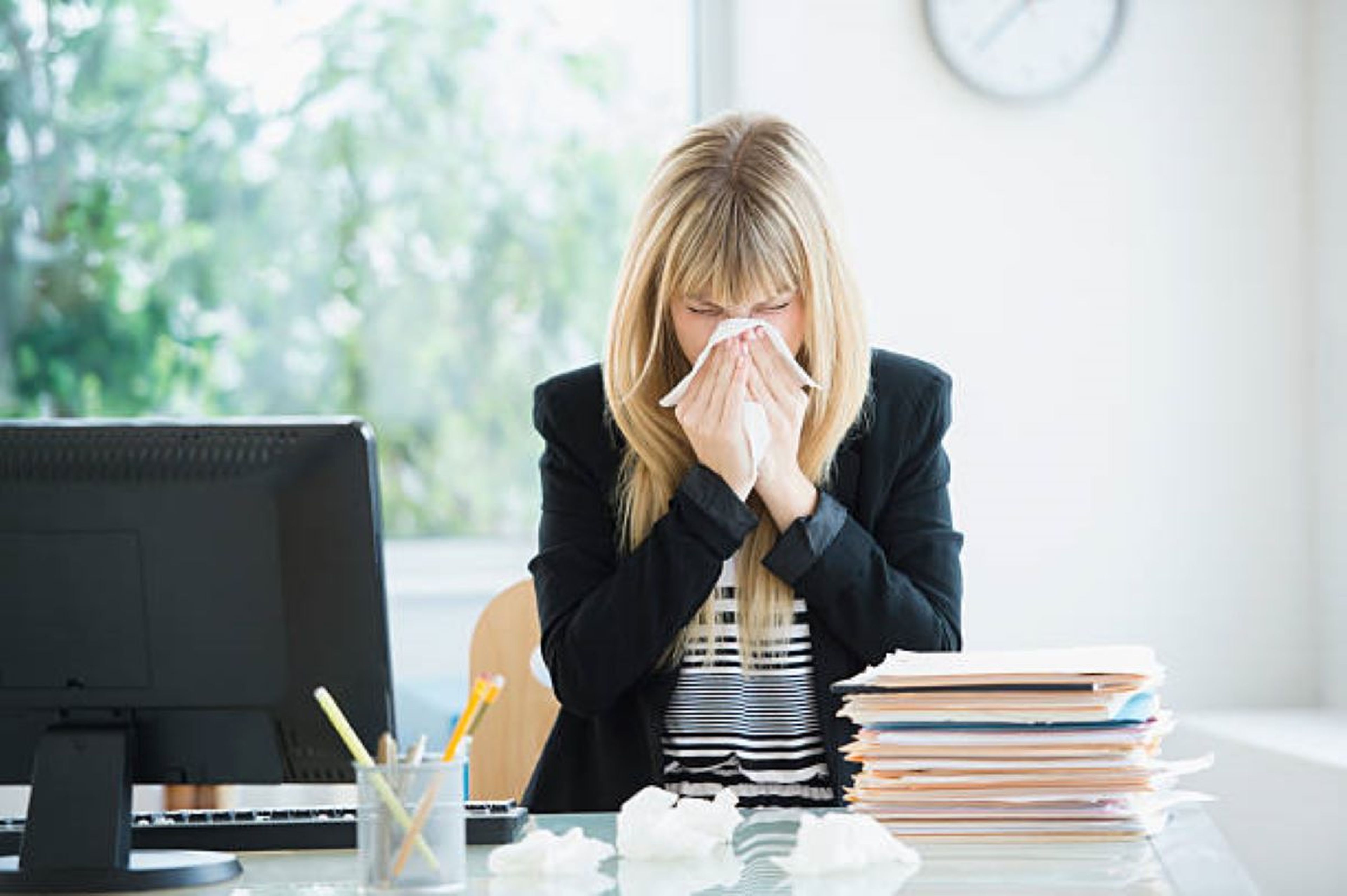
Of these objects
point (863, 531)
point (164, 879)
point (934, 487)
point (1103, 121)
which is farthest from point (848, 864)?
point (1103, 121)

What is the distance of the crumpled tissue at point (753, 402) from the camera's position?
1806mm

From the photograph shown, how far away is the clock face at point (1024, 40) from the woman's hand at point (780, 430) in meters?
1.46

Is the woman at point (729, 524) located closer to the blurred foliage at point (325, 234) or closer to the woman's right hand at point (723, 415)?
the woman's right hand at point (723, 415)

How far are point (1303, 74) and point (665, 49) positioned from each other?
3.64 ft

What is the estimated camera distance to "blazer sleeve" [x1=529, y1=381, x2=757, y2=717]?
5.86 ft

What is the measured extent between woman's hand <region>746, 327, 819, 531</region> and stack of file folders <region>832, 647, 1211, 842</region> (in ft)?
1.31

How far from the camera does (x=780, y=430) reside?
6.09 feet

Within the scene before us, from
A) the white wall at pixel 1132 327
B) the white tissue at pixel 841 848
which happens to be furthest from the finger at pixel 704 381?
→ the white wall at pixel 1132 327

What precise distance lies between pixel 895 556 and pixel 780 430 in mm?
194

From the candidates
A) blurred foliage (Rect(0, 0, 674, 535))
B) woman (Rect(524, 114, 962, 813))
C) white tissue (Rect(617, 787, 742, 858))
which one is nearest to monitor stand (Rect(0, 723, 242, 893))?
white tissue (Rect(617, 787, 742, 858))

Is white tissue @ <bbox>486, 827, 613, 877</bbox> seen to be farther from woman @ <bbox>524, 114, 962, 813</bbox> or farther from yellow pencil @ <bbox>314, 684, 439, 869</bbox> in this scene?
woman @ <bbox>524, 114, 962, 813</bbox>

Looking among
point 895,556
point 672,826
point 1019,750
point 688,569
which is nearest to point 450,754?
point 672,826

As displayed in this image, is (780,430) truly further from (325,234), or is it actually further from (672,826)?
(325,234)

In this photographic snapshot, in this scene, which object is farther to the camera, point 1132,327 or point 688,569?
point 1132,327
